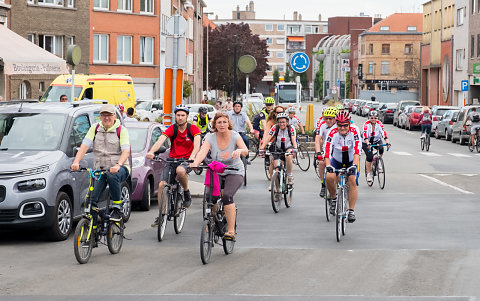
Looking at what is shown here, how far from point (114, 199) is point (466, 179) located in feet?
45.8

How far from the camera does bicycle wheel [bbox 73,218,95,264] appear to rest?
33.5 ft

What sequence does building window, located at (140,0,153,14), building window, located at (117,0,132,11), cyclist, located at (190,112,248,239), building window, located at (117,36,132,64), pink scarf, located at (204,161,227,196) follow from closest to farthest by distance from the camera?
pink scarf, located at (204,161,227,196) → cyclist, located at (190,112,248,239) → building window, located at (117,36,132,64) → building window, located at (117,0,132,11) → building window, located at (140,0,153,14)

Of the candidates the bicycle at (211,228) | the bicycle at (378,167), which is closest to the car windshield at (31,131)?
the bicycle at (211,228)

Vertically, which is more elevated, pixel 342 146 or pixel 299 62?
pixel 299 62

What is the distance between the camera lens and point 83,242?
1037 cm

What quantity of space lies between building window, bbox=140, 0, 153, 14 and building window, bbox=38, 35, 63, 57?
11.1m

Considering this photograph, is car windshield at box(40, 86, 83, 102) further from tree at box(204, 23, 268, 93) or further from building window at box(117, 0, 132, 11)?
tree at box(204, 23, 268, 93)

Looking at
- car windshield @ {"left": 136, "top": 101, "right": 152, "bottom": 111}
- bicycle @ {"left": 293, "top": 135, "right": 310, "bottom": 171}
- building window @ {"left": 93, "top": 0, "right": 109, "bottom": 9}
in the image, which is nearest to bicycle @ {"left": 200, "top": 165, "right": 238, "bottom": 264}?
bicycle @ {"left": 293, "top": 135, "right": 310, "bottom": 171}

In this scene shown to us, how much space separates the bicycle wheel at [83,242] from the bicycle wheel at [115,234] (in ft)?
1.31

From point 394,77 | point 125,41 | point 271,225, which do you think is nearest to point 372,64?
point 394,77

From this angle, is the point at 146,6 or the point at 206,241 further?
the point at 146,6

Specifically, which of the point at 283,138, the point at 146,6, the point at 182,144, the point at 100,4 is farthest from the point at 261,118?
the point at 146,6

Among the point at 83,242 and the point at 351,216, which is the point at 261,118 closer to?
the point at 351,216

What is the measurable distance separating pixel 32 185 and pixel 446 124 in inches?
1446
